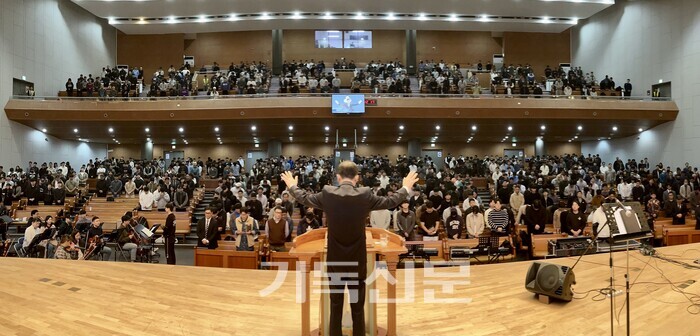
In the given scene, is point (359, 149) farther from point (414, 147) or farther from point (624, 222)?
point (624, 222)

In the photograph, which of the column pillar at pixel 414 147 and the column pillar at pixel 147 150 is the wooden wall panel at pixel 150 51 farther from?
the column pillar at pixel 414 147

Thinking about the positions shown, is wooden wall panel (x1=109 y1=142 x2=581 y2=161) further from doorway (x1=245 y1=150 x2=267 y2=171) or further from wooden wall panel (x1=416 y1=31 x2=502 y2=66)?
wooden wall panel (x1=416 y1=31 x2=502 y2=66)

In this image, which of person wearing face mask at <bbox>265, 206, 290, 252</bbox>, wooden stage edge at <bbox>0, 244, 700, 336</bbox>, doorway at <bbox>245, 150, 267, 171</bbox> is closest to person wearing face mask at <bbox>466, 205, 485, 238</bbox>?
wooden stage edge at <bbox>0, 244, 700, 336</bbox>

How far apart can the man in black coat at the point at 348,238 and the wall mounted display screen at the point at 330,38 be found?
25.9 meters

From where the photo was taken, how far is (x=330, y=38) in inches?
1086

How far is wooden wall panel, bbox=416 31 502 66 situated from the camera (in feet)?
92.8

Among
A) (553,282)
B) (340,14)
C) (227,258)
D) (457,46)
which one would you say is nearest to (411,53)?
(457,46)

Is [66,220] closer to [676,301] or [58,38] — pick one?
[676,301]

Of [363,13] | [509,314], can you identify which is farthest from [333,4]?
[509,314]

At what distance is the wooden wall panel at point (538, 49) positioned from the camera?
90.1 feet

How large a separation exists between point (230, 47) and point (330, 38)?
6588 millimetres

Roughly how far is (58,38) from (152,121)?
7246mm

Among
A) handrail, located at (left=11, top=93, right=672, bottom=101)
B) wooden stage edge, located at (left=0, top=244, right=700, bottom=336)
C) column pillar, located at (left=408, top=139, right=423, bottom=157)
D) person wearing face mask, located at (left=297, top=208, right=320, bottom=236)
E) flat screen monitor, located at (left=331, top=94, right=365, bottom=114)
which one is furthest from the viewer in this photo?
column pillar, located at (left=408, top=139, right=423, bottom=157)

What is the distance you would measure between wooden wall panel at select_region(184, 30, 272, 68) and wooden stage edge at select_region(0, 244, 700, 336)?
23.5 metres
